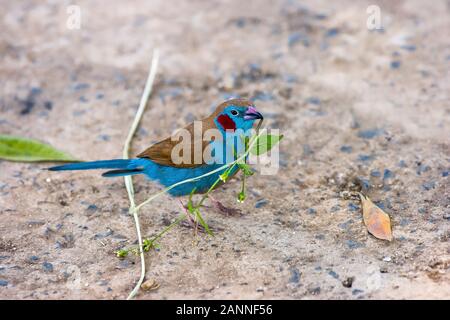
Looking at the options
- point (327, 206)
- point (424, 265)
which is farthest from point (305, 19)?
point (424, 265)

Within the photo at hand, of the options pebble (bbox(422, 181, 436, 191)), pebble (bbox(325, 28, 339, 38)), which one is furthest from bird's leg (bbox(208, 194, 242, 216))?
pebble (bbox(325, 28, 339, 38))

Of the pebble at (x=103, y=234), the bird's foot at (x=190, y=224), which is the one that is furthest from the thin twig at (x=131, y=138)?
the bird's foot at (x=190, y=224)

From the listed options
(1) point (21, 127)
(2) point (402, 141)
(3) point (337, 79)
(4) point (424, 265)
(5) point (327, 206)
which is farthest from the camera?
(3) point (337, 79)

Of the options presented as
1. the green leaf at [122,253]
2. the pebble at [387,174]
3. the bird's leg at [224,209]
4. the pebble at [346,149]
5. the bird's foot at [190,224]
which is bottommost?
the green leaf at [122,253]

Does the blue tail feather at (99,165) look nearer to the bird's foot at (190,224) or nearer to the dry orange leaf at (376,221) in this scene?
the bird's foot at (190,224)

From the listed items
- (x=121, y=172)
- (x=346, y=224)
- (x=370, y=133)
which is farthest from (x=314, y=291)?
(x=370, y=133)

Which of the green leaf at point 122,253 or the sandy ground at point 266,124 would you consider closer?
the sandy ground at point 266,124

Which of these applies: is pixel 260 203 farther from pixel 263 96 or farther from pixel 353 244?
pixel 263 96

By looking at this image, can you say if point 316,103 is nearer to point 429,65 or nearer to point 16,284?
point 429,65
